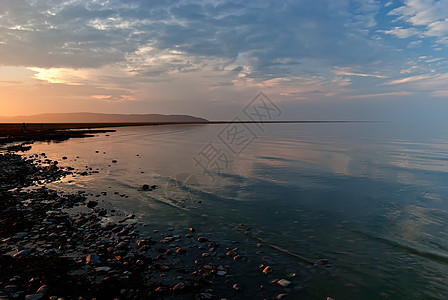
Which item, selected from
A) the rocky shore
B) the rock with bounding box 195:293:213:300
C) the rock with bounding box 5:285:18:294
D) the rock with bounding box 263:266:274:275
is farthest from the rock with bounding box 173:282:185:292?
the rock with bounding box 5:285:18:294

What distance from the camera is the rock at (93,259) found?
8.38 m

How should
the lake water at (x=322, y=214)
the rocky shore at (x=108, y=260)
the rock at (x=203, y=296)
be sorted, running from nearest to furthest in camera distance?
the rock at (x=203, y=296)
the rocky shore at (x=108, y=260)
the lake water at (x=322, y=214)

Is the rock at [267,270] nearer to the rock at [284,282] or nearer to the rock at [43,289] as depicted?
the rock at [284,282]

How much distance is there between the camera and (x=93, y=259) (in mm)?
8469

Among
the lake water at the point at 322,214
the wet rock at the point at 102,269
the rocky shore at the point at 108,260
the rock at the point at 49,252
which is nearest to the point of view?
the rocky shore at the point at 108,260

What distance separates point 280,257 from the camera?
31.1 feet

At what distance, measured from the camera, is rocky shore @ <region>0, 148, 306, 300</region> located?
7.04 metres

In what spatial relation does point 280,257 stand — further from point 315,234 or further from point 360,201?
point 360,201

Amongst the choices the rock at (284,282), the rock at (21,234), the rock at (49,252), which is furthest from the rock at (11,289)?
the rock at (284,282)

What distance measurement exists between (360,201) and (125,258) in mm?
15587

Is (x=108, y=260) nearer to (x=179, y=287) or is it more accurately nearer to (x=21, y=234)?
(x=179, y=287)

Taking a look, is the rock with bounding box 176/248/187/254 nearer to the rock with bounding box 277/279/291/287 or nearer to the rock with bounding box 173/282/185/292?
the rock with bounding box 173/282/185/292

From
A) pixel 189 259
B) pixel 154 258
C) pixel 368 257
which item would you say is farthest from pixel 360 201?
pixel 154 258

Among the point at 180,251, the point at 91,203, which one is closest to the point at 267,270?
the point at 180,251
